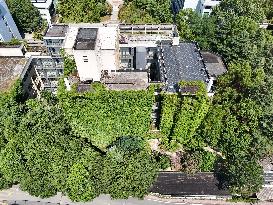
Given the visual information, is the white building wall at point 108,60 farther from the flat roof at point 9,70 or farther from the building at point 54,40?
the flat roof at point 9,70

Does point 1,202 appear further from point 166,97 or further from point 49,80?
point 166,97

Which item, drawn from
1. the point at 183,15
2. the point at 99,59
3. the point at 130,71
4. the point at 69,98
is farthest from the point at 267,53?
the point at 69,98

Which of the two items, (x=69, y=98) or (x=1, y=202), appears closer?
(x=69, y=98)

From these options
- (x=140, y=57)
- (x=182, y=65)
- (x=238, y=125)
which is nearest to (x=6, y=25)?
(x=140, y=57)

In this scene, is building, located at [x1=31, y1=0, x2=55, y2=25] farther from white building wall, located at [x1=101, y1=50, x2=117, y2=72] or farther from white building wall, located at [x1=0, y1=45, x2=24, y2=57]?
white building wall, located at [x1=101, y1=50, x2=117, y2=72]

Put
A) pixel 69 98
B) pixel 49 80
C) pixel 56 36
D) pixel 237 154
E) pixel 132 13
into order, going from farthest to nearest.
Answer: pixel 132 13 < pixel 49 80 < pixel 56 36 < pixel 237 154 < pixel 69 98

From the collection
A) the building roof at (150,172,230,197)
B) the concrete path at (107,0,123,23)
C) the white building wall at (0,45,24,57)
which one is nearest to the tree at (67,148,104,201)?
the building roof at (150,172,230,197)
